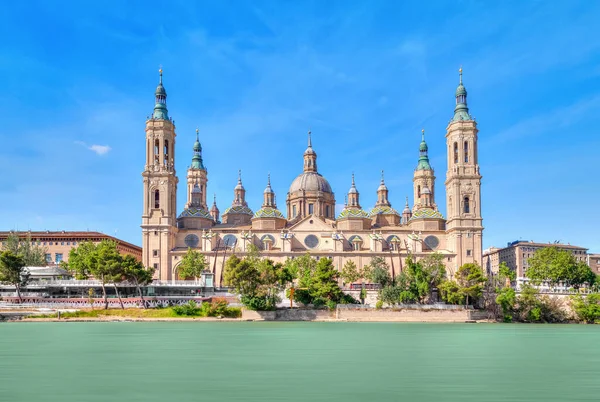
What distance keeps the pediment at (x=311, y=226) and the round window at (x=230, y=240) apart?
944 centimetres

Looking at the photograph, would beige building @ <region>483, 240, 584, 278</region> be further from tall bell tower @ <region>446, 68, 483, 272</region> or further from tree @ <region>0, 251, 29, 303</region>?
tree @ <region>0, 251, 29, 303</region>

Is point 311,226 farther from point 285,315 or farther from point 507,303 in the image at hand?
point 507,303

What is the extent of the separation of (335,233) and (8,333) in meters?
60.9

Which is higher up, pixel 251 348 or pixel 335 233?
pixel 335 233

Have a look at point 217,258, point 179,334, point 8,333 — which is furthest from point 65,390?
point 217,258

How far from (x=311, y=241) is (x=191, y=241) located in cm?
1907

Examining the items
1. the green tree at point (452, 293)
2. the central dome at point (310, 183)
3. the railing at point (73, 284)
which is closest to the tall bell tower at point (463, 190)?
the central dome at point (310, 183)

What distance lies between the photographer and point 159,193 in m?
102

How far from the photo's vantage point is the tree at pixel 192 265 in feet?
305

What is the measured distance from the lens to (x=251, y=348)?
1437 inches

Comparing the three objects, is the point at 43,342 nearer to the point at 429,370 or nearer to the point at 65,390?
the point at 65,390

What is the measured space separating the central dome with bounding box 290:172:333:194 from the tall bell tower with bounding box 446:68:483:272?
22.5 meters

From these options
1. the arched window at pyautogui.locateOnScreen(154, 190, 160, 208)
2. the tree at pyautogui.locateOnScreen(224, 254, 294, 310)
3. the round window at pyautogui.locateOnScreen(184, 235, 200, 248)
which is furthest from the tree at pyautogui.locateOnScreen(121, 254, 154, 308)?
the round window at pyautogui.locateOnScreen(184, 235, 200, 248)

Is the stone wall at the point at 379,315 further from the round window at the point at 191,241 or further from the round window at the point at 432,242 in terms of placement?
the round window at the point at 191,241
